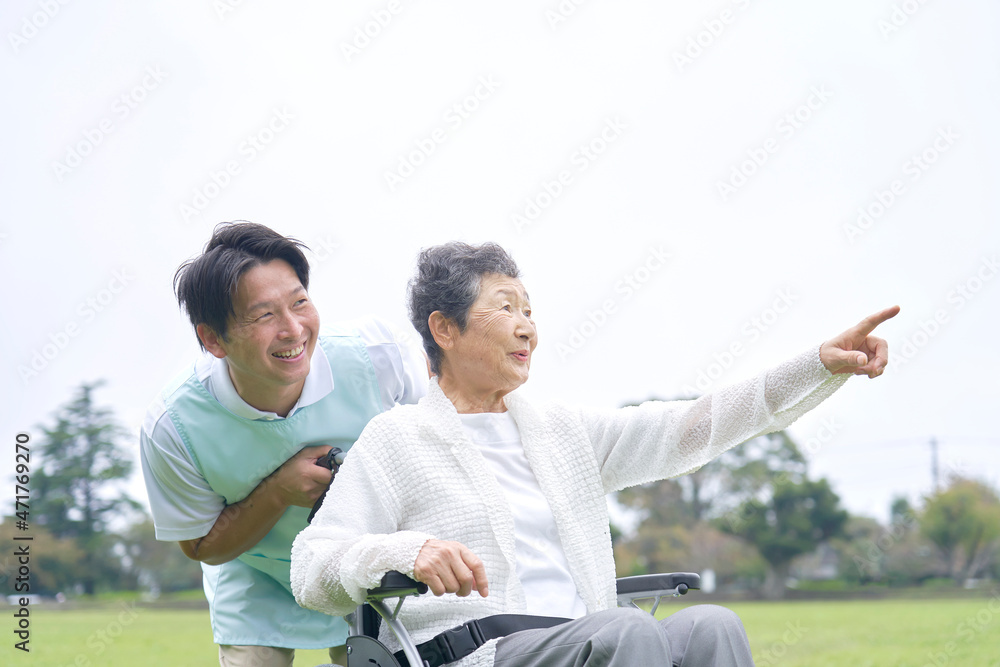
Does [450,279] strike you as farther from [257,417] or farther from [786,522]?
[786,522]

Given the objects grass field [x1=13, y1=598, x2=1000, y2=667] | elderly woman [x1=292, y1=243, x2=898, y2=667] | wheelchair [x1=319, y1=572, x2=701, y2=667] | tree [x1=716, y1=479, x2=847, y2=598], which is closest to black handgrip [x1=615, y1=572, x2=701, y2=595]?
wheelchair [x1=319, y1=572, x2=701, y2=667]

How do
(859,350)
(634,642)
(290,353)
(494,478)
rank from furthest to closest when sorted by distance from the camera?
1. (290,353)
2. (494,478)
3. (859,350)
4. (634,642)

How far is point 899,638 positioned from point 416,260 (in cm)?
939

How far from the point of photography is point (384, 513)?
1899 mm

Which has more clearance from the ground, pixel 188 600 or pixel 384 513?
pixel 384 513

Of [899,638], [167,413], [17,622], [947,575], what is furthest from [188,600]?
[947,575]

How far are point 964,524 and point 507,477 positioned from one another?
2376 cm

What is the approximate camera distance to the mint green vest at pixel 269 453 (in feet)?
7.67

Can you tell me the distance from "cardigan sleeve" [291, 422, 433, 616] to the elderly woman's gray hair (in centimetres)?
30

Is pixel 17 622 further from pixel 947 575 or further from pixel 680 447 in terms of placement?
pixel 947 575

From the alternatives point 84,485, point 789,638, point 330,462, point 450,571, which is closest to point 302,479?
point 330,462

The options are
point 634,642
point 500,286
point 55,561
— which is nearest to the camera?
point 634,642

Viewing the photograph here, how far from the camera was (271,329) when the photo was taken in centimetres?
215

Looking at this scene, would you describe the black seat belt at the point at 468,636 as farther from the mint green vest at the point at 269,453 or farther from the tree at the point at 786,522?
the tree at the point at 786,522
